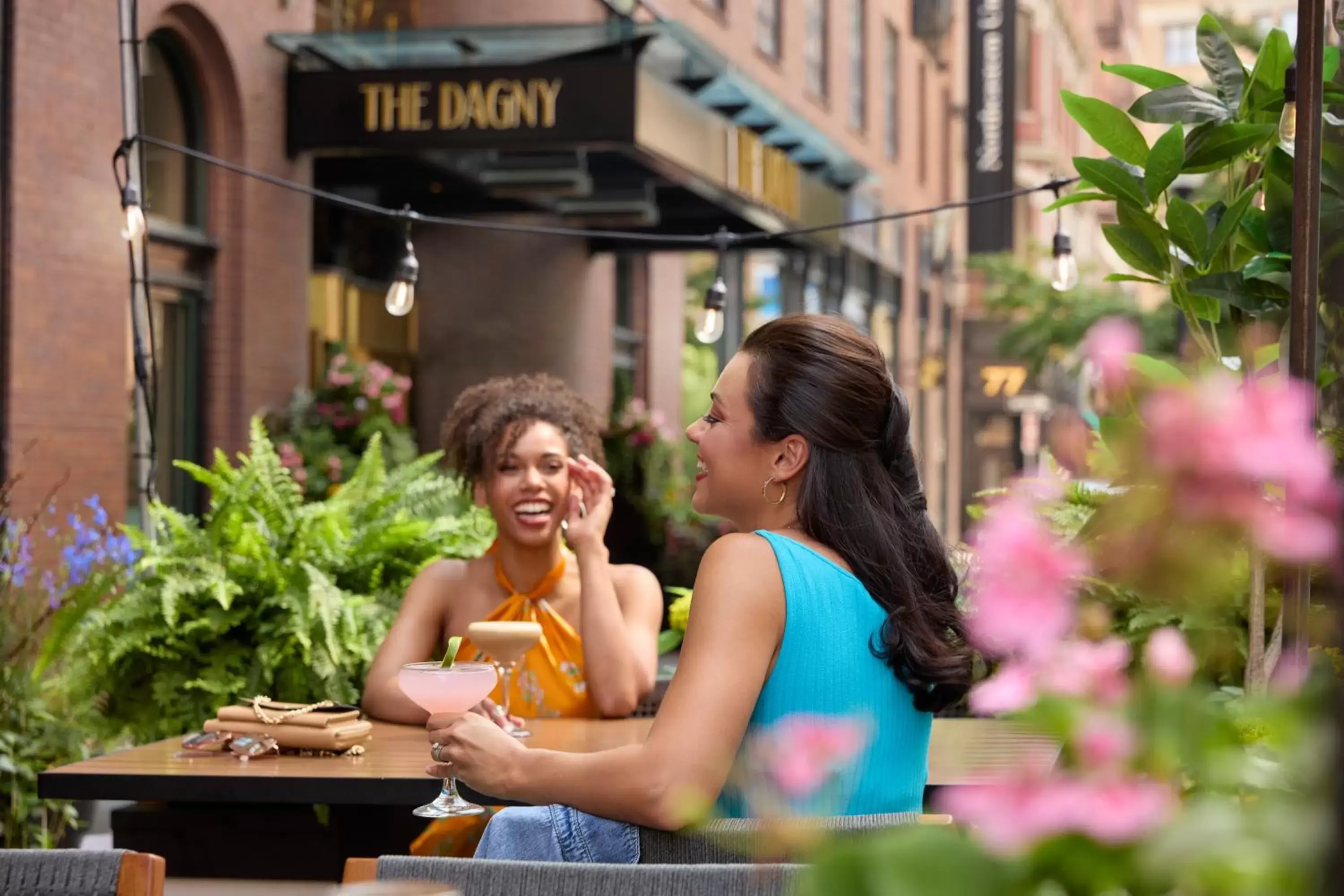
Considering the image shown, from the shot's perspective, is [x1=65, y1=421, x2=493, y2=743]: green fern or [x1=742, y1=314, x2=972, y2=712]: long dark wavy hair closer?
[x1=742, y1=314, x2=972, y2=712]: long dark wavy hair

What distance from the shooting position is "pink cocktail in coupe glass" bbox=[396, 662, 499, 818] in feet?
10.5

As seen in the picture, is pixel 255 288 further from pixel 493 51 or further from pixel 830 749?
pixel 830 749

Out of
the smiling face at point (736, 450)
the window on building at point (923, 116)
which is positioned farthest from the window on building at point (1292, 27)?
the window on building at point (923, 116)

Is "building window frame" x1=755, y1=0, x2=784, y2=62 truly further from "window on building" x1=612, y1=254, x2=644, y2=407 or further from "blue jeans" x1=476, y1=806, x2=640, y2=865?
"blue jeans" x1=476, y1=806, x2=640, y2=865

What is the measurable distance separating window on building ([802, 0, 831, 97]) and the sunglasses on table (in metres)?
21.7

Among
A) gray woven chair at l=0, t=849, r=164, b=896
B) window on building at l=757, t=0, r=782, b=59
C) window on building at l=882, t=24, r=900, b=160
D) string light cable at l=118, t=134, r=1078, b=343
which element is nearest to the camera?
gray woven chair at l=0, t=849, r=164, b=896

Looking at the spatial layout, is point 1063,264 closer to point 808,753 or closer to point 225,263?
point 225,263

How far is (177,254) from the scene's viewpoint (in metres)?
10.7

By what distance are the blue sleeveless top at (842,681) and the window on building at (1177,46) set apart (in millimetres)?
86999

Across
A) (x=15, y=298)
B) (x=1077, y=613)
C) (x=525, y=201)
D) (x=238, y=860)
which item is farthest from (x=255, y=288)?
(x=1077, y=613)

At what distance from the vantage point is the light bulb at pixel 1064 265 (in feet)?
23.1

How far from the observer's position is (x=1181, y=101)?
3.22 m

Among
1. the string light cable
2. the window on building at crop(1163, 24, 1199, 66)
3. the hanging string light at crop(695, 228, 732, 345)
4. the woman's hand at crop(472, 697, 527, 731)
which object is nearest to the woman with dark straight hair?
the woman's hand at crop(472, 697, 527, 731)

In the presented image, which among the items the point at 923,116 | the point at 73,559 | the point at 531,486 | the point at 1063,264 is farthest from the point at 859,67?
the point at 531,486
